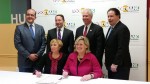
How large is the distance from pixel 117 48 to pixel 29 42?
1.35 meters

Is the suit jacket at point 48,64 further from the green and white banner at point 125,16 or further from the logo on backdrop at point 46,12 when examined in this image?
the logo on backdrop at point 46,12

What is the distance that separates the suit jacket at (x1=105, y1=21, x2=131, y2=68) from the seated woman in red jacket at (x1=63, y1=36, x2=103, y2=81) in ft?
1.43

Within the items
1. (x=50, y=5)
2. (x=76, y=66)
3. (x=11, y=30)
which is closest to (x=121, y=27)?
(x=76, y=66)

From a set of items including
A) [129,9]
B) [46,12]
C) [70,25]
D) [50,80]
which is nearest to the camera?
[50,80]

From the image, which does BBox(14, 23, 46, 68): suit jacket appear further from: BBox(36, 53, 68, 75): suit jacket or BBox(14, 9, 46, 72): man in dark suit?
BBox(36, 53, 68, 75): suit jacket

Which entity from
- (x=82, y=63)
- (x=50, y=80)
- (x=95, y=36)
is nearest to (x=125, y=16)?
(x=95, y=36)

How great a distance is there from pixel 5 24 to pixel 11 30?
→ 0.17 metres

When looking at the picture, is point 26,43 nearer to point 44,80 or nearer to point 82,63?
point 82,63

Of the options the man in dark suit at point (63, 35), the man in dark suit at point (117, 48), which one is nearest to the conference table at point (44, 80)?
the man in dark suit at point (117, 48)

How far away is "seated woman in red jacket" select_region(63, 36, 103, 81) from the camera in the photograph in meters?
2.90

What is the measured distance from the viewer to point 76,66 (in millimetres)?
2926

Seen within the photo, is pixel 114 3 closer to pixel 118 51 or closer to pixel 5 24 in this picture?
pixel 118 51

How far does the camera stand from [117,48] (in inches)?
129

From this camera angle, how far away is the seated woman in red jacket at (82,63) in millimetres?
2898
